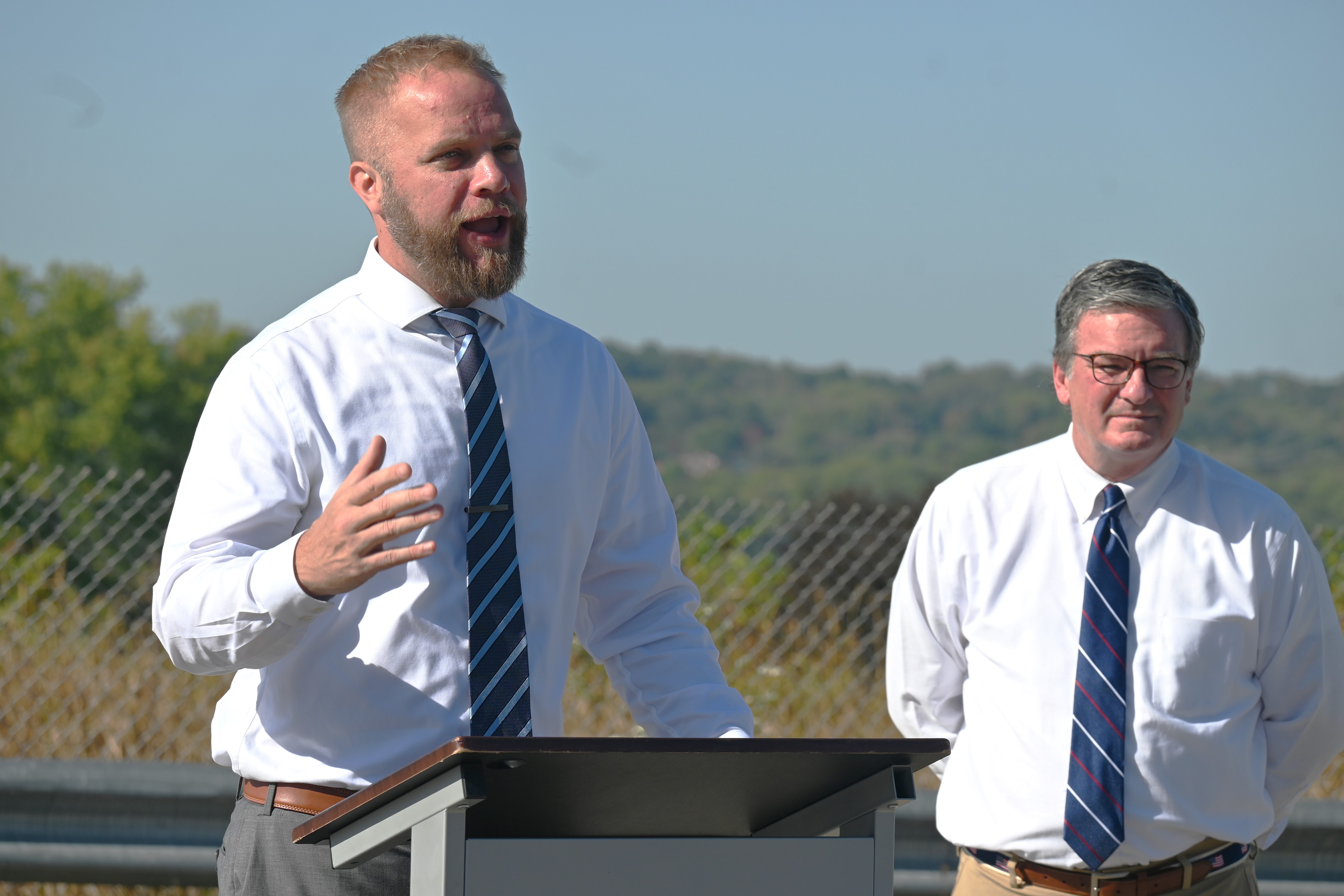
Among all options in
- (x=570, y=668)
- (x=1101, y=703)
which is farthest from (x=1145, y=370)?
(x=570, y=668)

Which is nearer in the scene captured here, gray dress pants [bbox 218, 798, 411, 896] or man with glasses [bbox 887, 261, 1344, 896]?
gray dress pants [bbox 218, 798, 411, 896]

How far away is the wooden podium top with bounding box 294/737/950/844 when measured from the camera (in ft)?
4.62

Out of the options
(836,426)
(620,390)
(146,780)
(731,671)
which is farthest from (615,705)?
(836,426)

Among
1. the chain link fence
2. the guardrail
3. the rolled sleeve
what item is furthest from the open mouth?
the chain link fence

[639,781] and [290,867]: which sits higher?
→ [639,781]

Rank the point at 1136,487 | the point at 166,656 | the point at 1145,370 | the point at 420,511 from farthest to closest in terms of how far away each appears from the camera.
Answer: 1. the point at 166,656
2. the point at 1136,487
3. the point at 1145,370
4. the point at 420,511

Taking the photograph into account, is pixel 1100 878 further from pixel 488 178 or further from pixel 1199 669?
pixel 488 178

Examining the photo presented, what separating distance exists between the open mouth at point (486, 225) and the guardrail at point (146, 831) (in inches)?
102

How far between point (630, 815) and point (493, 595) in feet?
1.70

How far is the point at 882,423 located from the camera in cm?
5231

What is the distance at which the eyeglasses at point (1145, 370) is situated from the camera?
2982 mm

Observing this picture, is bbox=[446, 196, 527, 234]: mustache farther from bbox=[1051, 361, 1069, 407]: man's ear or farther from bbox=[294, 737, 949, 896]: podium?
bbox=[1051, 361, 1069, 407]: man's ear

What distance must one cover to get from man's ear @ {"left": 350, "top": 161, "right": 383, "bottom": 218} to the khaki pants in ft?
6.42

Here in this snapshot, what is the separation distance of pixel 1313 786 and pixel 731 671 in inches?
97.0
